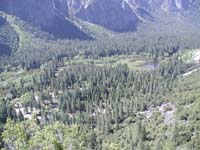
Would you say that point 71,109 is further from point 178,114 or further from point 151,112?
point 178,114

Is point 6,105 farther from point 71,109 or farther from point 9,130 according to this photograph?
point 9,130

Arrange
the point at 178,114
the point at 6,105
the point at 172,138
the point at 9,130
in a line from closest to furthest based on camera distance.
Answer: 1. the point at 9,130
2. the point at 172,138
3. the point at 178,114
4. the point at 6,105

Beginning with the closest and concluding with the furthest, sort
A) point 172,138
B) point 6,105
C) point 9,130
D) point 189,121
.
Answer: point 9,130
point 172,138
point 189,121
point 6,105

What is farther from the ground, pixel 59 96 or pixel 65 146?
pixel 65 146

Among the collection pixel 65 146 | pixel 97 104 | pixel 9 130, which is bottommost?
pixel 97 104

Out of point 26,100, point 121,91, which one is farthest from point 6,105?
point 121,91

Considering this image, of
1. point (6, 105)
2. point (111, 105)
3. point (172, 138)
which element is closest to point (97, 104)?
point (111, 105)

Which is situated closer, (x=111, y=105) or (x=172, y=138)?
(x=172, y=138)

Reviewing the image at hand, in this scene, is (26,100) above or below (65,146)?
below

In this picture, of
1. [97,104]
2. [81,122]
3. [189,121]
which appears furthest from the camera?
[97,104]
